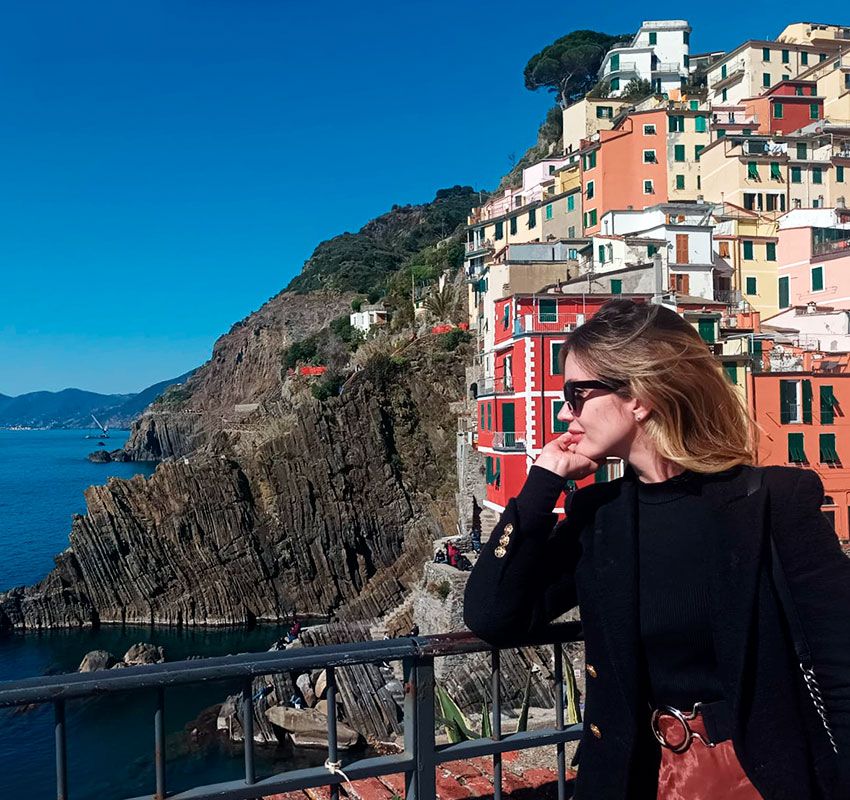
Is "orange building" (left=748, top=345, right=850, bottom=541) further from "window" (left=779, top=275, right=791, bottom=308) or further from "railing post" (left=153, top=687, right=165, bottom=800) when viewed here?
"railing post" (left=153, top=687, right=165, bottom=800)

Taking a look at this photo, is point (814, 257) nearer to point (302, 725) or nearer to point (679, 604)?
point (302, 725)

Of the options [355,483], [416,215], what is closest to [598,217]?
[355,483]

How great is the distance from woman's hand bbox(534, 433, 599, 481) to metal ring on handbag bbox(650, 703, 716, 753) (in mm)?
736

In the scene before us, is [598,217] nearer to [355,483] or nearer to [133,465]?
[355,483]

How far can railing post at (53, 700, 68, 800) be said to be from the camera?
250cm

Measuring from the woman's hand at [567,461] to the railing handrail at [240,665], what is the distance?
0.68 metres

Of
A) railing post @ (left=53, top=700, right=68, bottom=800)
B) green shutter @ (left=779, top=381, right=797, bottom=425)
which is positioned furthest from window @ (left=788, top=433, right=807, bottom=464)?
railing post @ (left=53, top=700, right=68, bottom=800)

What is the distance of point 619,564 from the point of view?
2.21 metres

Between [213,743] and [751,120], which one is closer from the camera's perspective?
[213,743]

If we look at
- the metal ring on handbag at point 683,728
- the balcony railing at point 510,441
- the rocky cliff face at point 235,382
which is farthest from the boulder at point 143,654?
the metal ring on handbag at point 683,728

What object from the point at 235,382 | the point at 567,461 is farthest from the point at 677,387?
the point at 235,382

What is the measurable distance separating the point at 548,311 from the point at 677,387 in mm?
21407

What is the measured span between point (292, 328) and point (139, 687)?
79047 mm

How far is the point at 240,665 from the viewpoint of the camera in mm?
2729
